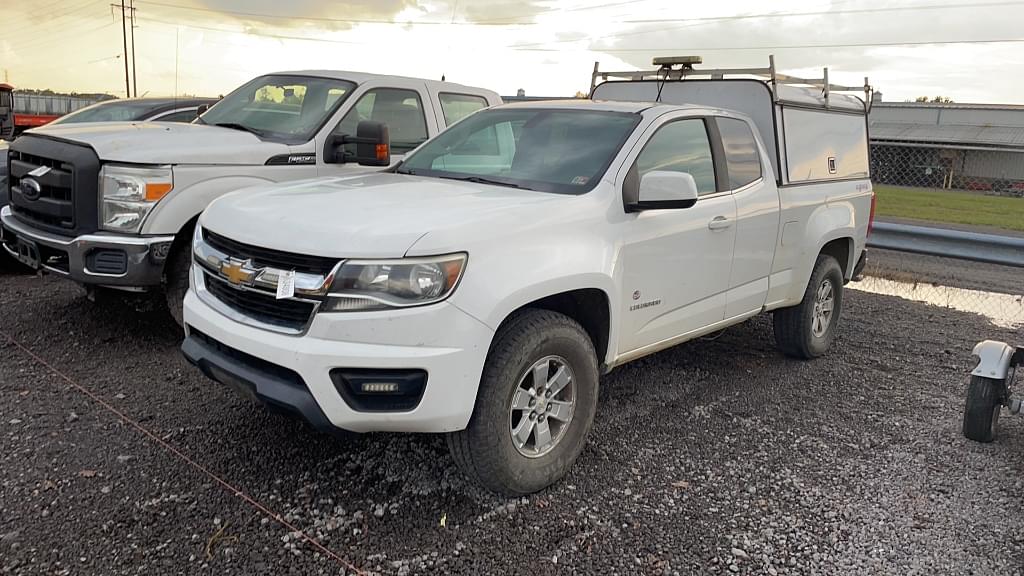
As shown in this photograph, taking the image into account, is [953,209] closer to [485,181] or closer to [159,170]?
[485,181]

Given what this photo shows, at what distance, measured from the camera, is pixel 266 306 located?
3359 millimetres

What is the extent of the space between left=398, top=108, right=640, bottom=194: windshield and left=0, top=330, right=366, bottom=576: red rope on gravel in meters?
1.97

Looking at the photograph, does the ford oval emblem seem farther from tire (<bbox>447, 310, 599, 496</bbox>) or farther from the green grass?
the green grass

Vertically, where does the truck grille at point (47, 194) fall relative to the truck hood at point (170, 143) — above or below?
below

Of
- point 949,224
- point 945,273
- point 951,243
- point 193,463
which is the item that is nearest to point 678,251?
point 193,463

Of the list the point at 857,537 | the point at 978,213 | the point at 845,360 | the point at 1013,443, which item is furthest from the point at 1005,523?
the point at 978,213

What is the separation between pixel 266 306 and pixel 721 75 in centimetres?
413

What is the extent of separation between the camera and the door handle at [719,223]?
4.61 metres

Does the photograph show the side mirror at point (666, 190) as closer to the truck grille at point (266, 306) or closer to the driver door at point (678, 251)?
the driver door at point (678, 251)

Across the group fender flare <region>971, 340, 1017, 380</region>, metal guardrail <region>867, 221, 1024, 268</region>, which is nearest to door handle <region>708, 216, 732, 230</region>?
fender flare <region>971, 340, 1017, 380</region>

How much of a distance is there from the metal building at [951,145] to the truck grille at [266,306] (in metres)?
27.5

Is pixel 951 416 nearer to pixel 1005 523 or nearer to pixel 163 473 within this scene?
pixel 1005 523

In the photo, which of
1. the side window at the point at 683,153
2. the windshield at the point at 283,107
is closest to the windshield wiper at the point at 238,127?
the windshield at the point at 283,107

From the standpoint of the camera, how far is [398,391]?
313 centimetres
